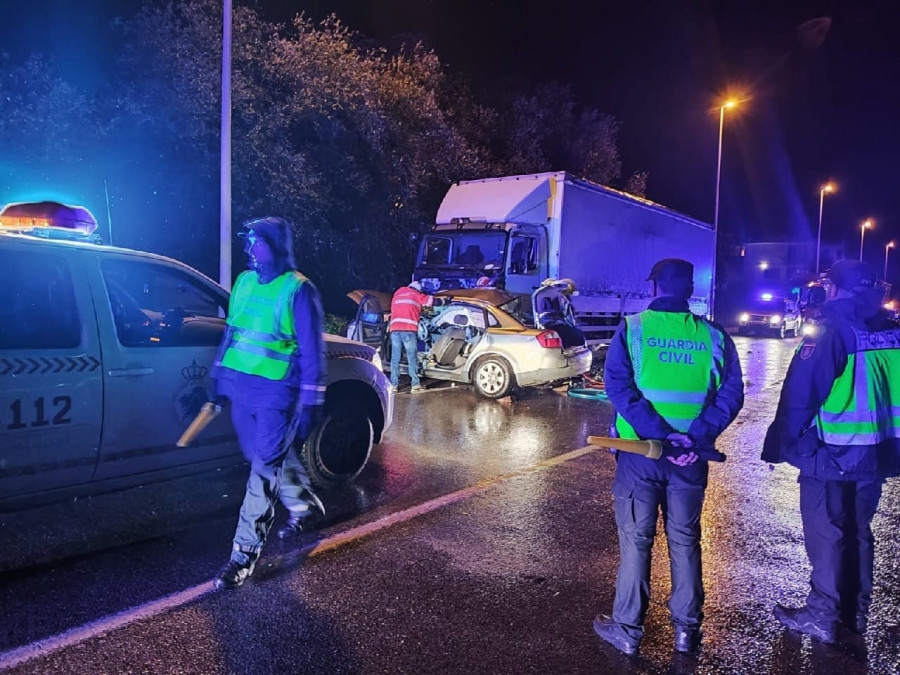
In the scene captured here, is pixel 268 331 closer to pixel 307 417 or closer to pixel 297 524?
pixel 307 417

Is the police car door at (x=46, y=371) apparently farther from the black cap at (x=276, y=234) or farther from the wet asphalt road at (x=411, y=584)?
the black cap at (x=276, y=234)

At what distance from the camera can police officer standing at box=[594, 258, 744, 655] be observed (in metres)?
2.94

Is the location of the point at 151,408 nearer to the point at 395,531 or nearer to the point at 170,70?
the point at 395,531

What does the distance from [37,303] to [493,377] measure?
274 inches

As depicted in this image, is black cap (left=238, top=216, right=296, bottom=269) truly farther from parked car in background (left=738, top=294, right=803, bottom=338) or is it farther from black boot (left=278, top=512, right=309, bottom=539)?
parked car in background (left=738, top=294, right=803, bottom=338)

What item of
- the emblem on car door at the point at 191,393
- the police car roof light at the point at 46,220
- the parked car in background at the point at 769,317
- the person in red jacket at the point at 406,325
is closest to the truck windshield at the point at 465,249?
the person in red jacket at the point at 406,325

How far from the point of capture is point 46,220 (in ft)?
13.7

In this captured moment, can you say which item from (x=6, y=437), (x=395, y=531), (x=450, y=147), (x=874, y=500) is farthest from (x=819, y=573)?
(x=450, y=147)

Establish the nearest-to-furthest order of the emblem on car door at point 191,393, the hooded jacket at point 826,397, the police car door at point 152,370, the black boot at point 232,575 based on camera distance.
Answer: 1. the hooded jacket at point 826,397
2. the black boot at point 232,575
3. the police car door at point 152,370
4. the emblem on car door at point 191,393

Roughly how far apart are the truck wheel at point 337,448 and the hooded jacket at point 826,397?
3.16 meters

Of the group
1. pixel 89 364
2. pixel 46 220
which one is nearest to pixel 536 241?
pixel 46 220

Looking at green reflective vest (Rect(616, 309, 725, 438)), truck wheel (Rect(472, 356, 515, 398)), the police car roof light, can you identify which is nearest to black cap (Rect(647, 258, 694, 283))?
green reflective vest (Rect(616, 309, 725, 438))

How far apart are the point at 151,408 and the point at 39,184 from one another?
10.2 m

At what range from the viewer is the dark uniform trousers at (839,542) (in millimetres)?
3199
